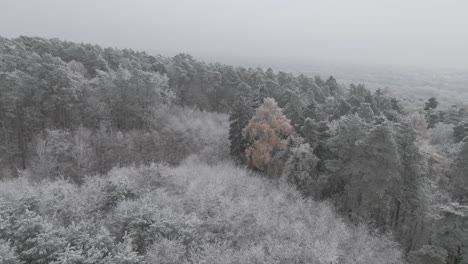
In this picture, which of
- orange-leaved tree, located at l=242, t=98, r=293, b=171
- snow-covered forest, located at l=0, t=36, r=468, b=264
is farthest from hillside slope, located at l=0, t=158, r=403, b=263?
orange-leaved tree, located at l=242, t=98, r=293, b=171

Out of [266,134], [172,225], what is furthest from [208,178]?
[172,225]

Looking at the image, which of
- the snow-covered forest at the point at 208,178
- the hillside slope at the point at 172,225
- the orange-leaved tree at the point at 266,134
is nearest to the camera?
the hillside slope at the point at 172,225

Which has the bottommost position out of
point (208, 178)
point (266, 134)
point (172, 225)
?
point (208, 178)

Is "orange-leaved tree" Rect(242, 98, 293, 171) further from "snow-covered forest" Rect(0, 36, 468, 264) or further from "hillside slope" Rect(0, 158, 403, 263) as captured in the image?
"hillside slope" Rect(0, 158, 403, 263)

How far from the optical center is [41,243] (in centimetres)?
1502

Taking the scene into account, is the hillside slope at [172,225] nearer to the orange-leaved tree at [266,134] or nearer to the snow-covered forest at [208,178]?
the snow-covered forest at [208,178]

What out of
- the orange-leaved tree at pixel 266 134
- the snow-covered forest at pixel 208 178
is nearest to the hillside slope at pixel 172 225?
the snow-covered forest at pixel 208 178

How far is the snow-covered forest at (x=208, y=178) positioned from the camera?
18391 millimetres

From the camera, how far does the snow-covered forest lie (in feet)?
60.3

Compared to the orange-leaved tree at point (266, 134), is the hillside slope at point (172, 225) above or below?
below

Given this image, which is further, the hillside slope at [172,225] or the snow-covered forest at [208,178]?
the snow-covered forest at [208,178]

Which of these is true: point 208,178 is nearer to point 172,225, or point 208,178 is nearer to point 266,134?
point 266,134

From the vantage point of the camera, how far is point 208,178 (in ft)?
93.9

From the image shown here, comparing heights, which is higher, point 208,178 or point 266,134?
point 266,134
